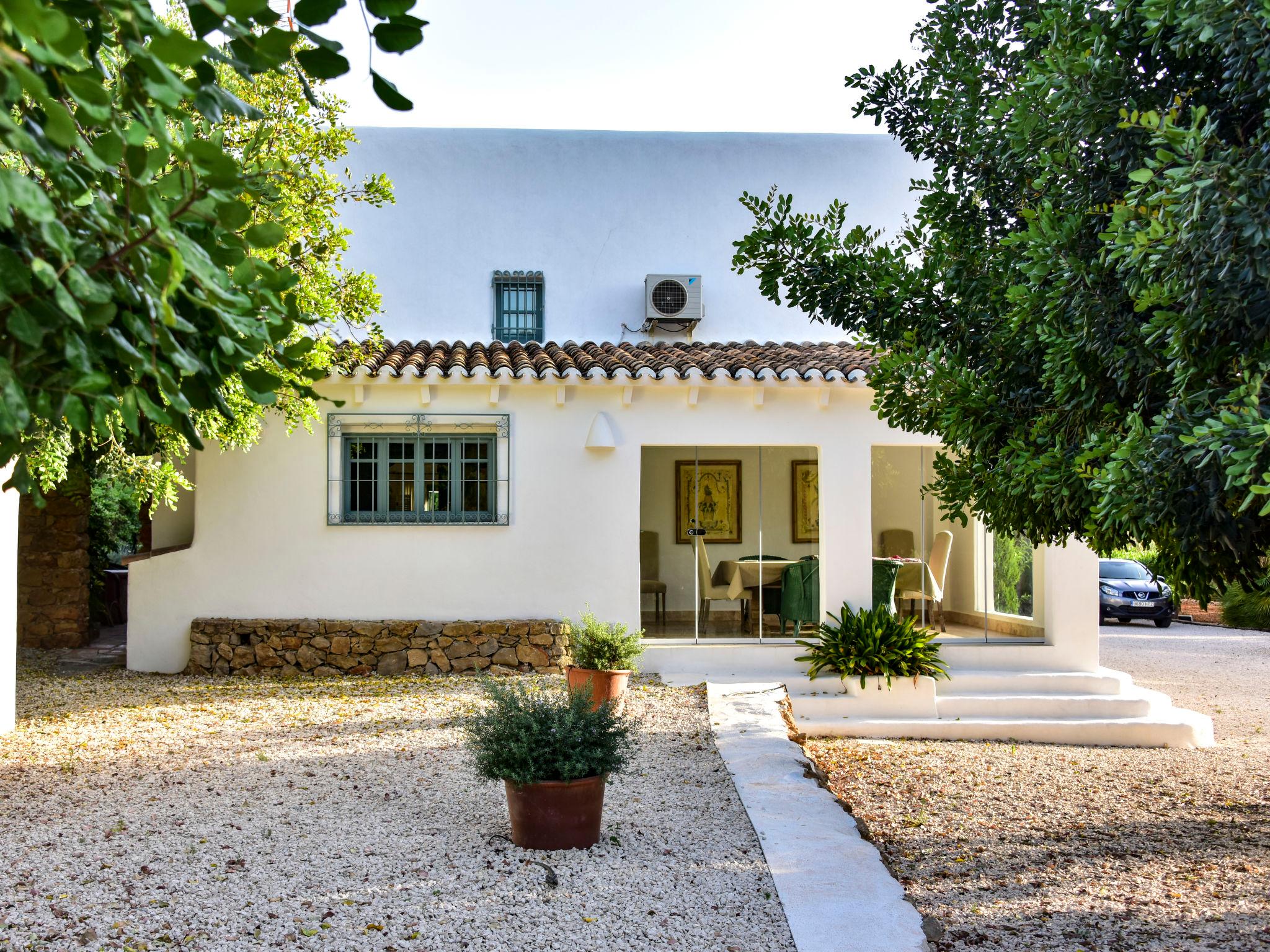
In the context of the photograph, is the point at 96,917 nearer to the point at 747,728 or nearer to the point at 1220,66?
the point at 747,728

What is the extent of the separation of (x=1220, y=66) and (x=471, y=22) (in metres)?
11.3

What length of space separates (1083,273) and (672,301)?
36.6ft

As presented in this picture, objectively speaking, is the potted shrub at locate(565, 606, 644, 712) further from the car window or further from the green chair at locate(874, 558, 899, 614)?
the car window

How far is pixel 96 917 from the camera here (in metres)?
3.90

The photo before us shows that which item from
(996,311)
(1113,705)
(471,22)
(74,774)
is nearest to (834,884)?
(996,311)

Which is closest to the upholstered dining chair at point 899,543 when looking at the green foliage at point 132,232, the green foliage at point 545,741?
the green foliage at point 545,741

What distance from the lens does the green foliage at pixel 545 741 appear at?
15.2 ft

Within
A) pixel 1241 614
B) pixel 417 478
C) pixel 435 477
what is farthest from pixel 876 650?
pixel 1241 614

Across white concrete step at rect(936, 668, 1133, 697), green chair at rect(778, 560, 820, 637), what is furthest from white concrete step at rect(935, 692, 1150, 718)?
green chair at rect(778, 560, 820, 637)

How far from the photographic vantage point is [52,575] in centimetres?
1179

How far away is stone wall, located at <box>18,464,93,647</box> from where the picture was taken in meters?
11.7

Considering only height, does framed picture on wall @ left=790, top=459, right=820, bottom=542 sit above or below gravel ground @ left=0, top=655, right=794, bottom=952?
above

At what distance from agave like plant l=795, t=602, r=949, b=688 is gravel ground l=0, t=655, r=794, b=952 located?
1.92 metres

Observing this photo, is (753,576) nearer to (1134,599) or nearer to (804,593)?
(804,593)
